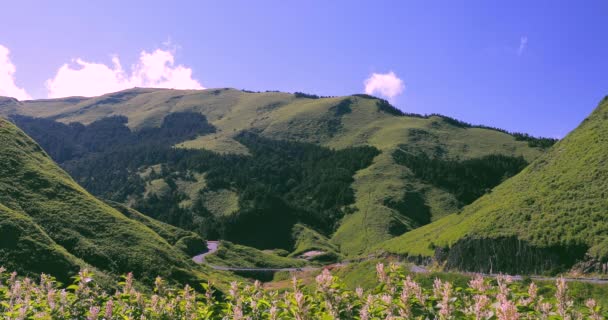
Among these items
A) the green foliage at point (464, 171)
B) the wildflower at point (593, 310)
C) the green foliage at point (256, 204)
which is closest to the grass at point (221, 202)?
the green foliage at point (256, 204)

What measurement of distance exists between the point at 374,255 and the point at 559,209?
43451 mm

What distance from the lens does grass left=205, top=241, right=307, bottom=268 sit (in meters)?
109

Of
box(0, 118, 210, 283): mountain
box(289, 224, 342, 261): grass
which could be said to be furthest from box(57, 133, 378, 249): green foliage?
box(0, 118, 210, 283): mountain

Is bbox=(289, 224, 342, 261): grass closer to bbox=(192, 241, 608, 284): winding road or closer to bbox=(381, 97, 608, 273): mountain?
bbox=(192, 241, 608, 284): winding road

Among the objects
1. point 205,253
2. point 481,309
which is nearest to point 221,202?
point 205,253

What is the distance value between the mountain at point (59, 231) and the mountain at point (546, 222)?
140 feet

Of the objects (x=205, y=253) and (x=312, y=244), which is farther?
(x=312, y=244)

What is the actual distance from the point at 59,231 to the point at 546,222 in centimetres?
6703

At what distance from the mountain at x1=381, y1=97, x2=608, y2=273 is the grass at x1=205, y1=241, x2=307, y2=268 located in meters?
38.6

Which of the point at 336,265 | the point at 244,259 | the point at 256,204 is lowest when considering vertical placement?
the point at 244,259

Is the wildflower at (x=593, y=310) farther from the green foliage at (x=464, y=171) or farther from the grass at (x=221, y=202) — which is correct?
the green foliage at (x=464, y=171)

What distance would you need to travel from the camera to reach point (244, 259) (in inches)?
4589

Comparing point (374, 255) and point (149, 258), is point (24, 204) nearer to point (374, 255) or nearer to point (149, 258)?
point (149, 258)

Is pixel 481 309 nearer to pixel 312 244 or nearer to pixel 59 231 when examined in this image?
pixel 59 231
